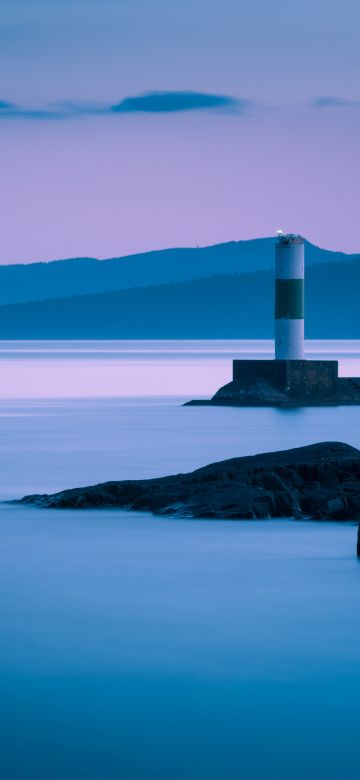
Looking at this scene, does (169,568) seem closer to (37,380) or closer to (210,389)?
(210,389)

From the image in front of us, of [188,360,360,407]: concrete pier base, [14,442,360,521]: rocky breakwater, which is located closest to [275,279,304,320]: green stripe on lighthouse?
[188,360,360,407]: concrete pier base

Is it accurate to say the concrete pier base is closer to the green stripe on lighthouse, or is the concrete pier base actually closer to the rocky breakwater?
the green stripe on lighthouse

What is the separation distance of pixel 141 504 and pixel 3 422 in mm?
11563

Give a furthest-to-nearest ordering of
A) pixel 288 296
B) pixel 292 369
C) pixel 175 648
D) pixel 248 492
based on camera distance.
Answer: pixel 288 296
pixel 292 369
pixel 248 492
pixel 175 648

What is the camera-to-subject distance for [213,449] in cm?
1526

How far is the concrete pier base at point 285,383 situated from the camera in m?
22.8

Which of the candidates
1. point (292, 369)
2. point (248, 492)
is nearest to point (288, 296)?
point (292, 369)

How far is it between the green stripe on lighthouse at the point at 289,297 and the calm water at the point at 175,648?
13.5m

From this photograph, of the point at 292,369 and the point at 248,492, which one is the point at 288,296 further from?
the point at 248,492

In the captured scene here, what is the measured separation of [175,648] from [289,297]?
60.8 ft

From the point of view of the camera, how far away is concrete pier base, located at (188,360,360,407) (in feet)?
Answer: 74.9

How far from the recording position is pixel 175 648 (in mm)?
4949

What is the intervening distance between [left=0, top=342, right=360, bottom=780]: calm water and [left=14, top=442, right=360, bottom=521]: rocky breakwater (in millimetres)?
215

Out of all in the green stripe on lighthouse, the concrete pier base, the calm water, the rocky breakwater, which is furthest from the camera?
the green stripe on lighthouse
